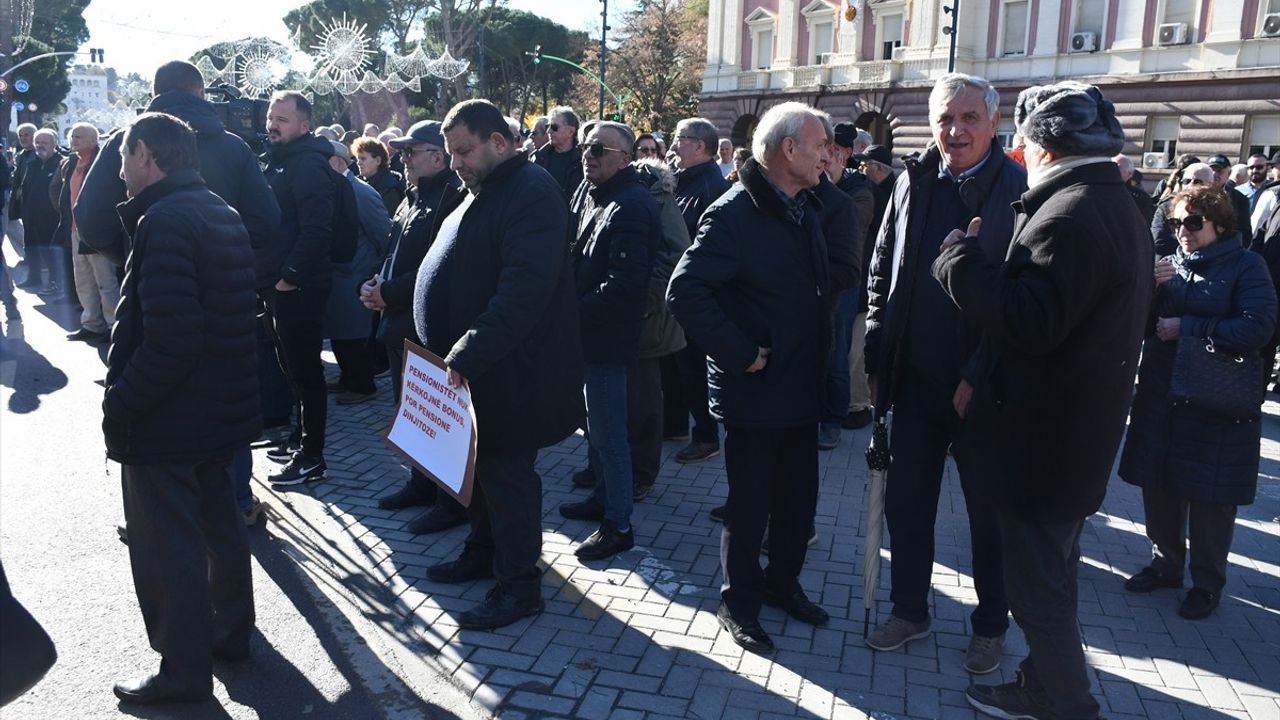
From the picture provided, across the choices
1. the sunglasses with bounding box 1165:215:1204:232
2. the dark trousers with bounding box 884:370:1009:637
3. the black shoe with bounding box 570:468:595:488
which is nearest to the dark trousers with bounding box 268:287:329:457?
the black shoe with bounding box 570:468:595:488

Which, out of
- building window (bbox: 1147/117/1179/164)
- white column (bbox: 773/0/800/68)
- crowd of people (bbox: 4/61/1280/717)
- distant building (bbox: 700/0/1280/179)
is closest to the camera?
crowd of people (bbox: 4/61/1280/717)

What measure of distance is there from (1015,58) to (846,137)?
27051 millimetres

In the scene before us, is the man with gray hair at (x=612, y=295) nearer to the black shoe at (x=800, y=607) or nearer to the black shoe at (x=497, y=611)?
the black shoe at (x=497, y=611)

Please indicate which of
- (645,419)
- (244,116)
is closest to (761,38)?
(244,116)

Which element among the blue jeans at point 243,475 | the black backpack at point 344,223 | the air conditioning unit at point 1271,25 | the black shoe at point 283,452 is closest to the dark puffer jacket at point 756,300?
the blue jeans at point 243,475

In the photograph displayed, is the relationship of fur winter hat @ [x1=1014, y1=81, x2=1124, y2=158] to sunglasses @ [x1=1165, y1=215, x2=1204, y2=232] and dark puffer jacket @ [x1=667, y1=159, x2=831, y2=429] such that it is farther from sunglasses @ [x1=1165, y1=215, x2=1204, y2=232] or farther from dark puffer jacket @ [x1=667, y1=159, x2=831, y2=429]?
sunglasses @ [x1=1165, y1=215, x2=1204, y2=232]

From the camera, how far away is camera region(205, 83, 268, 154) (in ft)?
23.9

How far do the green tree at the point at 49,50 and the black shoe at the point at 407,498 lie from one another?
56.5m

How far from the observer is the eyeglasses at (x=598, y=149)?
4.89 m

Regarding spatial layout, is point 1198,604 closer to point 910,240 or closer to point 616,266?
point 910,240

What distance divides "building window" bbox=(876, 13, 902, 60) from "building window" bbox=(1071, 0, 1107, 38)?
6.71m

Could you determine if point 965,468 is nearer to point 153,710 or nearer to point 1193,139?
point 153,710

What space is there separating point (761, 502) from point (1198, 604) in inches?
81.4

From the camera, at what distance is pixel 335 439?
23.1 feet
